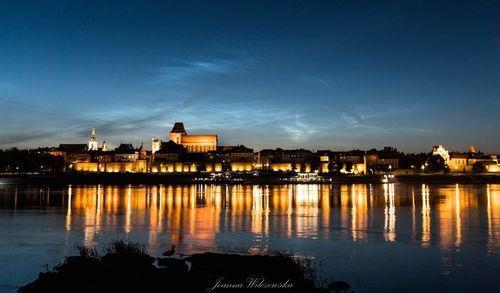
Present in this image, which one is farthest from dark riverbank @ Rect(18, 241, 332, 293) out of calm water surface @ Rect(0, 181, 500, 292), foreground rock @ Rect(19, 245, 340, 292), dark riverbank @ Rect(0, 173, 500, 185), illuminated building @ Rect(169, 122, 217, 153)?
illuminated building @ Rect(169, 122, 217, 153)

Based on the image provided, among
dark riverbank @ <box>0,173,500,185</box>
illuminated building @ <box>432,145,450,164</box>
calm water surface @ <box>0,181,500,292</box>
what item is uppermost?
illuminated building @ <box>432,145,450,164</box>

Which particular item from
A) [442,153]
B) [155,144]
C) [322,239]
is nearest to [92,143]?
[155,144]

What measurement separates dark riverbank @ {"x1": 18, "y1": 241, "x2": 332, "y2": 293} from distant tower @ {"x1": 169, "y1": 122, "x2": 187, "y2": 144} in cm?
17062

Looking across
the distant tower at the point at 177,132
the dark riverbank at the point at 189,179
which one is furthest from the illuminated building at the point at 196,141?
the dark riverbank at the point at 189,179

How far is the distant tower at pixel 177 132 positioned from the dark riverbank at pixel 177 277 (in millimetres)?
170624

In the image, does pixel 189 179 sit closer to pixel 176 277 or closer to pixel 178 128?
pixel 178 128

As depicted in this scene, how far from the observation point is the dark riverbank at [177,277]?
37.7 feet

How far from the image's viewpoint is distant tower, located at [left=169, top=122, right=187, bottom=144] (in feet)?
602

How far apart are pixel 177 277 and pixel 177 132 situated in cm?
17453

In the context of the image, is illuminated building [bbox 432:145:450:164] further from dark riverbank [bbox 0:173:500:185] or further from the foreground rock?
the foreground rock

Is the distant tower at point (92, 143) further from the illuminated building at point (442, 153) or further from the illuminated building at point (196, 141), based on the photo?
the illuminated building at point (442, 153)

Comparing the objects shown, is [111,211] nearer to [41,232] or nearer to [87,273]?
[41,232]

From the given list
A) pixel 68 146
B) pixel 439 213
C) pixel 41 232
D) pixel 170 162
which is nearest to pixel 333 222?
pixel 439 213

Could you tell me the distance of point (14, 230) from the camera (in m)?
25.2
